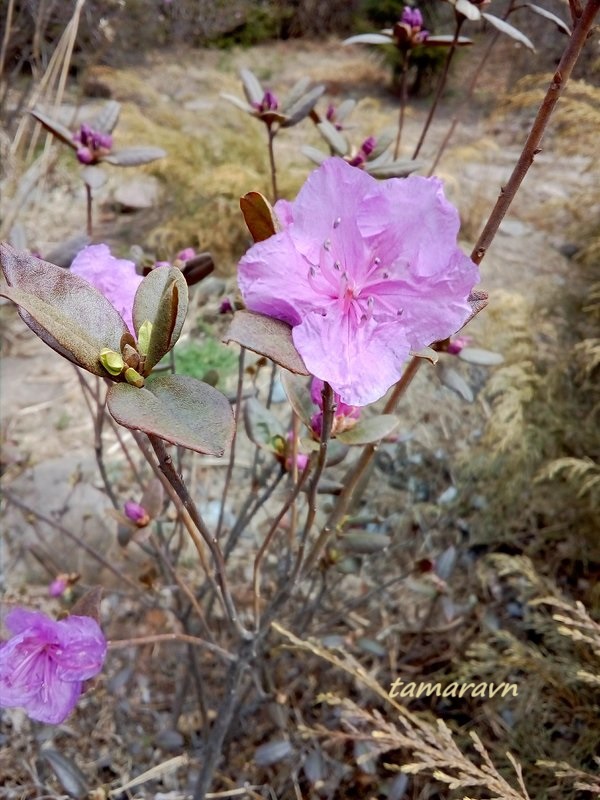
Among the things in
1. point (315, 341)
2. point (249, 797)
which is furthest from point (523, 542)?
point (315, 341)

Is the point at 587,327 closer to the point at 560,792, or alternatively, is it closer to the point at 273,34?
the point at 560,792

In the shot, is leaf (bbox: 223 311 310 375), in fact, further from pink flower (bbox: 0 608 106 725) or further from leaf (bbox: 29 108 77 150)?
leaf (bbox: 29 108 77 150)

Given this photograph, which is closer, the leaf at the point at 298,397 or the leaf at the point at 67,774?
the leaf at the point at 298,397

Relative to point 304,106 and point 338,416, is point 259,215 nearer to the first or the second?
point 338,416

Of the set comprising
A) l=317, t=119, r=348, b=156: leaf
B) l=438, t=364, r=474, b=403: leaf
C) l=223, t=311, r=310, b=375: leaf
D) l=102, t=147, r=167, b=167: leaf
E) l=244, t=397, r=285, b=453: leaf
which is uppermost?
l=317, t=119, r=348, b=156: leaf

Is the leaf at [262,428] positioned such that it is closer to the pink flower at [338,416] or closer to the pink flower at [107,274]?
the pink flower at [338,416]

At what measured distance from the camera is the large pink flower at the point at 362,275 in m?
0.53

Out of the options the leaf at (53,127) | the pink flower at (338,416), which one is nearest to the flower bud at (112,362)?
the pink flower at (338,416)

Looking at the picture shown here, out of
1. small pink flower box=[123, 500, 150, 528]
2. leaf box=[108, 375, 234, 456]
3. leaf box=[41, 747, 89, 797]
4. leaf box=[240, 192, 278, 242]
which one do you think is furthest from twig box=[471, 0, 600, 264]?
leaf box=[41, 747, 89, 797]

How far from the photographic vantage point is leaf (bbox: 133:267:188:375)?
0.51m

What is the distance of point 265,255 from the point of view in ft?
1.74

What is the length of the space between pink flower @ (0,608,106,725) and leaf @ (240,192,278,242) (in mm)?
526

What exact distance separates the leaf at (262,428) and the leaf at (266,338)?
448mm

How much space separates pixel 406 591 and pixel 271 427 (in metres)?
1.05
